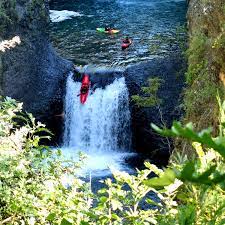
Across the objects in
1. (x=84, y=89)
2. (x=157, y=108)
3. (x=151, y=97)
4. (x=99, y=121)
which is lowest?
(x=99, y=121)

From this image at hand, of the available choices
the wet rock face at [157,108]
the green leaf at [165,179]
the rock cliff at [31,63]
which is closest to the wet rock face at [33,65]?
the rock cliff at [31,63]

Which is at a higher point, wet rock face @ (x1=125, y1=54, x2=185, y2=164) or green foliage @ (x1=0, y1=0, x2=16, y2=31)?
green foliage @ (x1=0, y1=0, x2=16, y2=31)

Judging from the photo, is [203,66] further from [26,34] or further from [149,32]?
[149,32]

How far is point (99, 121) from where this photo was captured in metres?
13.7

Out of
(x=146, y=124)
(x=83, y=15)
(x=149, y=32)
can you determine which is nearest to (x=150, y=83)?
(x=146, y=124)

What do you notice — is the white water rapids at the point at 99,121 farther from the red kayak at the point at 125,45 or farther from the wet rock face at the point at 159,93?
the red kayak at the point at 125,45

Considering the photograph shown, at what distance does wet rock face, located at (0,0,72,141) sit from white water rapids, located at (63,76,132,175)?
1.75ft

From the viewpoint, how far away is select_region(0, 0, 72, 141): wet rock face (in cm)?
1259

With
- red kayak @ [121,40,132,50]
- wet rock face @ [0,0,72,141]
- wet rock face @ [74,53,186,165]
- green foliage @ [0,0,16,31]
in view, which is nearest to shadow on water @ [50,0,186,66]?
red kayak @ [121,40,132,50]

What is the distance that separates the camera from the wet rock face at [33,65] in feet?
41.3

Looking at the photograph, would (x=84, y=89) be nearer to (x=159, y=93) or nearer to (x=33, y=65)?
(x=33, y=65)

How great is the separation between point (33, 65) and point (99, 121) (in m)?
2.69

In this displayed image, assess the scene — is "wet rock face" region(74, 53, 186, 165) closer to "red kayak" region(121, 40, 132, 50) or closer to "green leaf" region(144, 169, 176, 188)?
"red kayak" region(121, 40, 132, 50)

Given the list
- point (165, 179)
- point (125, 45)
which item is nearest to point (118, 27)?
point (125, 45)
